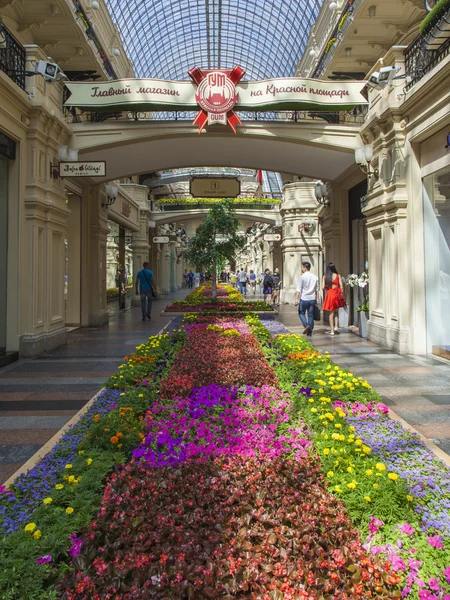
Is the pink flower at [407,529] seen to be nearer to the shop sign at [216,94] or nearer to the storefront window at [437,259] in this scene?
the storefront window at [437,259]

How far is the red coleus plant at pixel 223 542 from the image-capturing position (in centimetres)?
217

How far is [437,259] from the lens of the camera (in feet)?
28.9

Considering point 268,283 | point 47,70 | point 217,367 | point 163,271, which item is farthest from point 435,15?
point 163,271

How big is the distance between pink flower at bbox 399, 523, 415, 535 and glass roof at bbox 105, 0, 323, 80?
1016 inches

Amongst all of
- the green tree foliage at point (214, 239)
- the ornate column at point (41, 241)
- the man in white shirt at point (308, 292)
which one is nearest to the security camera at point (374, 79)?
the man in white shirt at point (308, 292)

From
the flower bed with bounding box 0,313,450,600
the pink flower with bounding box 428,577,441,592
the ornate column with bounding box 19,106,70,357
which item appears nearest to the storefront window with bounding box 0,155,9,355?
the ornate column with bounding box 19,106,70,357

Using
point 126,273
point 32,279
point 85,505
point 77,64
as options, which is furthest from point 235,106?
point 126,273

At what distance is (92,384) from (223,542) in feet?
15.4

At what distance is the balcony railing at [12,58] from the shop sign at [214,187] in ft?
22.6

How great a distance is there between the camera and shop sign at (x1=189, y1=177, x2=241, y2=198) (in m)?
15.2

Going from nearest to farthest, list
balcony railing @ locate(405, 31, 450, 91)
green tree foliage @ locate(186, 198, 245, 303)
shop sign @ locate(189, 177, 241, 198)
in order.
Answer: balcony railing @ locate(405, 31, 450, 91), shop sign @ locate(189, 177, 241, 198), green tree foliage @ locate(186, 198, 245, 303)

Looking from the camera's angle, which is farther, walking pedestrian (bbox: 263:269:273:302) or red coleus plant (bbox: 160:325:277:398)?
walking pedestrian (bbox: 263:269:273:302)

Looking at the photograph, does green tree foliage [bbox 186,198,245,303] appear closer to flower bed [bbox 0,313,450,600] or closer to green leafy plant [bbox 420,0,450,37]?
green leafy plant [bbox 420,0,450,37]

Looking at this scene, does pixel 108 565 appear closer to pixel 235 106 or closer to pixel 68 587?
pixel 68 587
